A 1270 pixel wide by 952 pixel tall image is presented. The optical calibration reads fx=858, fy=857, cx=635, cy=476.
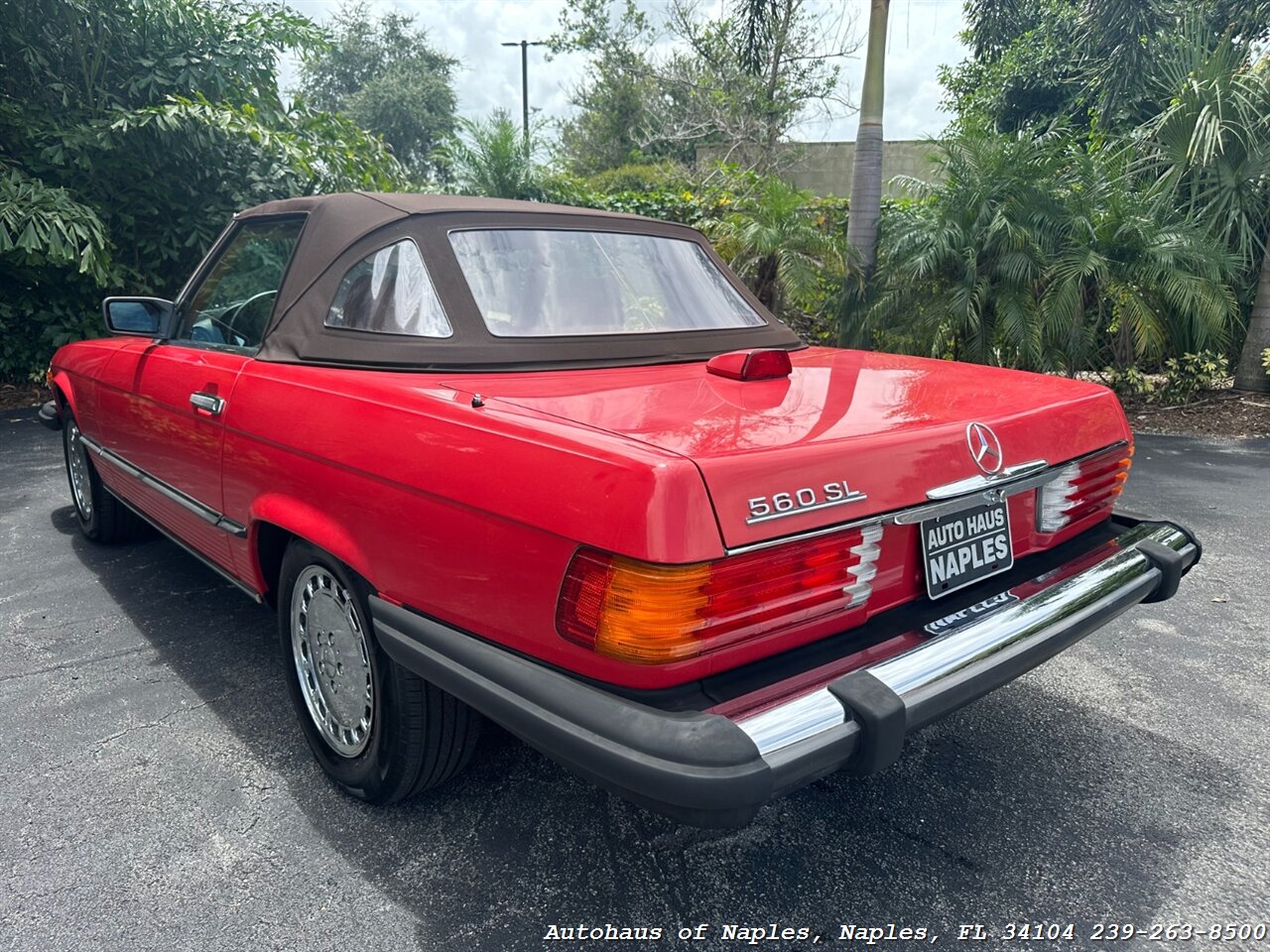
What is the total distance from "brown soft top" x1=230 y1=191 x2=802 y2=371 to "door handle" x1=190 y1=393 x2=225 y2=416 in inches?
8.0

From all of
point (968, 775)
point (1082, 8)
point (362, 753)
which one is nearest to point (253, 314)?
point (362, 753)

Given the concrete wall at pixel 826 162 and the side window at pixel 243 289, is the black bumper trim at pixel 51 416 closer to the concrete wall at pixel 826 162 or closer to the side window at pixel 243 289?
the side window at pixel 243 289

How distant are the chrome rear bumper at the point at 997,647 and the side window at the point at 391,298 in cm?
142

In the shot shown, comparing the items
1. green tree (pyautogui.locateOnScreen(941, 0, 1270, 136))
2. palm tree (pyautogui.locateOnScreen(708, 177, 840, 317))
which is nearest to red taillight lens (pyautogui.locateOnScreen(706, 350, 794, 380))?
palm tree (pyautogui.locateOnScreen(708, 177, 840, 317))

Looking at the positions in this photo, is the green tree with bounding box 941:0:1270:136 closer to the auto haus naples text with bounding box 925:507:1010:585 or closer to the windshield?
the windshield

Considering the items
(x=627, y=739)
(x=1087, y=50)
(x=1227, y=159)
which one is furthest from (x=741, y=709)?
(x=1087, y=50)

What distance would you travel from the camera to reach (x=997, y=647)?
1942 mm

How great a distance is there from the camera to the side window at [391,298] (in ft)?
7.98

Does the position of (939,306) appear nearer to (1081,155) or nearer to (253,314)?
(1081,155)

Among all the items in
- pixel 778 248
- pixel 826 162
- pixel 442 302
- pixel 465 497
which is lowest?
pixel 465 497

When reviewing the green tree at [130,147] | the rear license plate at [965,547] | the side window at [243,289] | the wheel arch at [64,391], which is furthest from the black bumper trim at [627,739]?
the green tree at [130,147]

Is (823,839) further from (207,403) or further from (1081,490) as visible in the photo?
(207,403)

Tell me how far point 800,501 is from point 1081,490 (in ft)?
4.07

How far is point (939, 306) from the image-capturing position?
779cm
